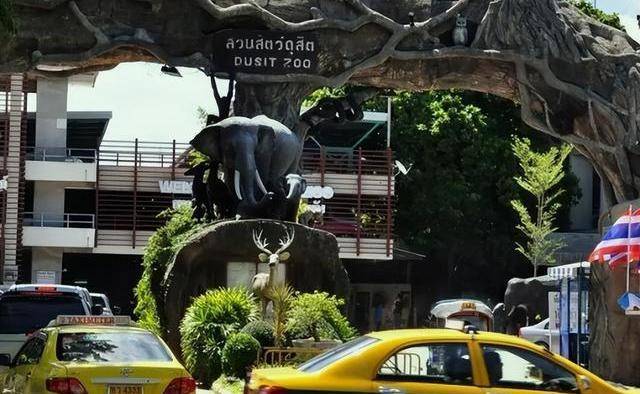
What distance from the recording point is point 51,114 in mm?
51344

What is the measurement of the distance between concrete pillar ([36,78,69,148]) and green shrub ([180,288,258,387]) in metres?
28.9

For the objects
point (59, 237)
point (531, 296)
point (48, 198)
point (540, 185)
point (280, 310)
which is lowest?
point (280, 310)

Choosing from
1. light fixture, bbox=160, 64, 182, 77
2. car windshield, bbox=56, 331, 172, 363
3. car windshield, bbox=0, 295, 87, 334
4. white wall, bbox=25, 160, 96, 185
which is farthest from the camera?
white wall, bbox=25, 160, 96, 185

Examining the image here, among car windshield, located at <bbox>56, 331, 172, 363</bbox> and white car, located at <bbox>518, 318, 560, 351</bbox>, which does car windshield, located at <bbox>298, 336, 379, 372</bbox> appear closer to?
car windshield, located at <bbox>56, 331, 172, 363</bbox>

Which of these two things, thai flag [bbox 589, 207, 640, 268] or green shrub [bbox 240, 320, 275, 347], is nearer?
green shrub [bbox 240, 320, 275, 347]

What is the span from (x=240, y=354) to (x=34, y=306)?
10.8 feet

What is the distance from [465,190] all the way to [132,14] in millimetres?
25317

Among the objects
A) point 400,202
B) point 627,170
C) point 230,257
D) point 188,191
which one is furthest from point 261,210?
point 400,202

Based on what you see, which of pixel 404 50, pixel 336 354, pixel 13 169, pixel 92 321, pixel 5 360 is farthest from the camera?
pixel 13 169

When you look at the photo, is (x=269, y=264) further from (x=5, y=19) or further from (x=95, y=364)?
(x=5, y=19)

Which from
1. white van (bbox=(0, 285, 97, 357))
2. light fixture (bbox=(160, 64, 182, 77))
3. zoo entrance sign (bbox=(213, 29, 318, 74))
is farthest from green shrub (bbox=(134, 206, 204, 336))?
white van (bbox=(0, 285, 97, 357))

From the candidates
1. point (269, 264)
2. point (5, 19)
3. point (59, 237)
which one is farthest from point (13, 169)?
point (5, 19)

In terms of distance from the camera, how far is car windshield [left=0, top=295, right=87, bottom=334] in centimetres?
2067

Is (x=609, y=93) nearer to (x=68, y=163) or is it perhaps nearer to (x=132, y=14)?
(x=132, y=14)
